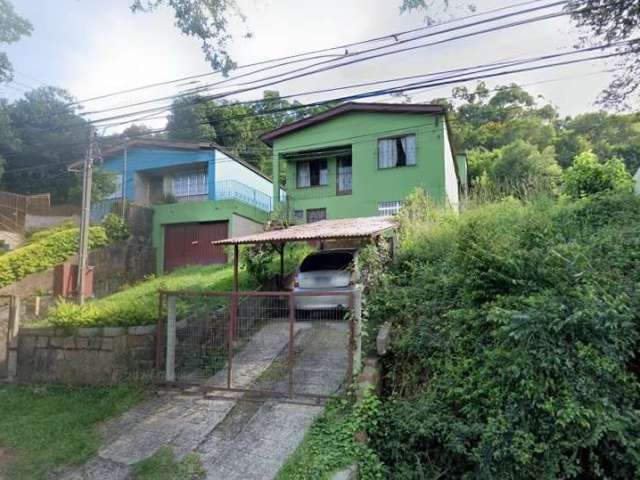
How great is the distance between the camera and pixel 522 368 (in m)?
3.92

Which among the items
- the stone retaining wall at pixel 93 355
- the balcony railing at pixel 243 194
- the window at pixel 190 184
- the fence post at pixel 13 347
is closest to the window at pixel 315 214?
the balcony railing at pixel 243 194

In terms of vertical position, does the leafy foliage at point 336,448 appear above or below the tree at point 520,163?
below

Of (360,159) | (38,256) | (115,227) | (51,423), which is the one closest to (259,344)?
(51,423)

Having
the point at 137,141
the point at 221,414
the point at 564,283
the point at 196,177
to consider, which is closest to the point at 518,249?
the point at 564,283

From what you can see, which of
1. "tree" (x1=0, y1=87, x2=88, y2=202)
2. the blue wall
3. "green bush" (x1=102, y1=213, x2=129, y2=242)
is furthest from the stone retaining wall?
"tree" (x1=0, y1=87, x2=88, y2=202)

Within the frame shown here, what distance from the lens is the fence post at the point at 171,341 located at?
6.04m

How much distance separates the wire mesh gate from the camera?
5676 mm

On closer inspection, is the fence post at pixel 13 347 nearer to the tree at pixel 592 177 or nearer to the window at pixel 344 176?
the window at pixel 344 176

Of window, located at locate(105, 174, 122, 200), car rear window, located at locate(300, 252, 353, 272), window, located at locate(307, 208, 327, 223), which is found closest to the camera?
car rear window, located at locate(300, 252, 353, 272)

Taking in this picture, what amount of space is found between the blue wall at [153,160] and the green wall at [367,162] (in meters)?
3.06

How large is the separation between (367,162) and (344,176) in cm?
143

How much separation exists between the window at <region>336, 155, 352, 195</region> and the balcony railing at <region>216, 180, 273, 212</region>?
12.2ft

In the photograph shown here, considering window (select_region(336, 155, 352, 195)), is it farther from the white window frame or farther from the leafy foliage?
the leafy foliage

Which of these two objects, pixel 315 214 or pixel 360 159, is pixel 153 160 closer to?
pixel 315 214
